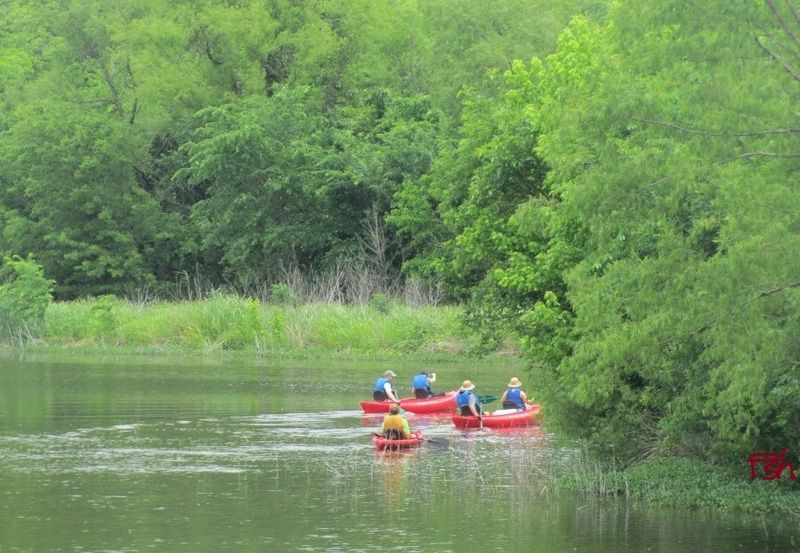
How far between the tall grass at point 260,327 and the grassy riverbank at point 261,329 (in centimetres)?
3

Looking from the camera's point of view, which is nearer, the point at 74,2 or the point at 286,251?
the point at 286,251

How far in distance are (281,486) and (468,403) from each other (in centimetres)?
891

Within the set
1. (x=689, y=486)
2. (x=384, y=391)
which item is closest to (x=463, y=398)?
(x=384, y=391)

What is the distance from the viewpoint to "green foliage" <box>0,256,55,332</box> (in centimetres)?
5200

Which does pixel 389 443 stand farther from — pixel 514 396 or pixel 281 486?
pixel 514 396

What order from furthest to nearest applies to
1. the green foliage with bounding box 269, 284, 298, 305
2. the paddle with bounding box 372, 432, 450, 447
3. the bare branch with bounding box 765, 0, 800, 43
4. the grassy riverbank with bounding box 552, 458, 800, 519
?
the green foliage with bounding box 269, 284, 298, 305, the paddle with bounding box 372, 432, 450, 447, the grassy riverbank with bounding box 552, 458, 800, 519, the bare branch with bounding box 765, 0, 800, 43

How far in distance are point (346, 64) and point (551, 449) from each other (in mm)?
44557

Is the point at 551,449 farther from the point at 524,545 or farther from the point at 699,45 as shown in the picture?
the point at 699,45

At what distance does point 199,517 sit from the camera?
20141 mm

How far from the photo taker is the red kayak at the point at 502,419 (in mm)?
31016

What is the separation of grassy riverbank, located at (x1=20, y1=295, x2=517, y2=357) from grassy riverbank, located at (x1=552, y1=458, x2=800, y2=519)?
23214 millimetres

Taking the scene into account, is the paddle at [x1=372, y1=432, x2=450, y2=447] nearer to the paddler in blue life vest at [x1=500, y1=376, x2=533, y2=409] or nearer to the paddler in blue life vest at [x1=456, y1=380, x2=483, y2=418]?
the paddler in blue life vest at [x1=456, y1=380, x2=483, y2=418]

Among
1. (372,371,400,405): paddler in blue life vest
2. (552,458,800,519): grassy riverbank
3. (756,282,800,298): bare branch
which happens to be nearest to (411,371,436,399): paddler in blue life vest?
(372,371,400,405): paddler in blue life vest

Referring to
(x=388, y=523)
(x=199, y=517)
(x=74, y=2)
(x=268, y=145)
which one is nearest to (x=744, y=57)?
(x=388, y=523)
